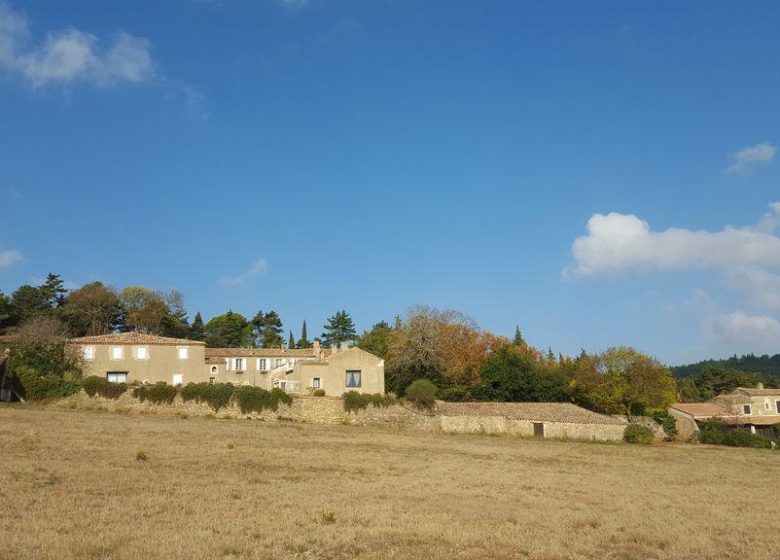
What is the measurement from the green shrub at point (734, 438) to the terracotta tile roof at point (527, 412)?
9422 mm

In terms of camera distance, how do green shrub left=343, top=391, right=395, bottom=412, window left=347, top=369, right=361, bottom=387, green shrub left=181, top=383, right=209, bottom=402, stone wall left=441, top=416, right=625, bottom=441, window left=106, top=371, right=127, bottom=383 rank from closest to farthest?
green shrub left=181, top=383, right=209, bottom=402 < green shrub left=343, top=391, right=395, bottom=412 < stone wall left=441, top=416, right=625, bottom=441 < window left=347, top=369, right=361, bottom=387 < window left=106, top=371, right=127, bottom=383

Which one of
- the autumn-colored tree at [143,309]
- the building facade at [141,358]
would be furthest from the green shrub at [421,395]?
the autumn-colored tree at [143,309]

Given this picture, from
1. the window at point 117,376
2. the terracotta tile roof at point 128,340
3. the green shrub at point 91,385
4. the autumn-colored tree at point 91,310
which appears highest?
the autumn-colored tree at point 91,310

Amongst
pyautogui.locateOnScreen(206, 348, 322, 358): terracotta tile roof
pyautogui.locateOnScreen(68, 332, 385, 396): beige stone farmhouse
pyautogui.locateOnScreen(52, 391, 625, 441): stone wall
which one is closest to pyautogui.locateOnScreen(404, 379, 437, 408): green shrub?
pyautogui.locateOnScreen(52, 391, 625, 441): stone wall

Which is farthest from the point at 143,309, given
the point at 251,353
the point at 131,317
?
the point at 251,353

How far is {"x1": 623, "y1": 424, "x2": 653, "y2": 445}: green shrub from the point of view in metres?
49.2

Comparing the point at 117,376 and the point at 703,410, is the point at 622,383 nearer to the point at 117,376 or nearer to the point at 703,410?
the point at 703,410

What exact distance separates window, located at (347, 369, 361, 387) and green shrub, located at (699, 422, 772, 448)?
1261 inches

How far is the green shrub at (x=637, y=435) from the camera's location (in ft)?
161

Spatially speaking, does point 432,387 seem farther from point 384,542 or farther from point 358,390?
point 384,542

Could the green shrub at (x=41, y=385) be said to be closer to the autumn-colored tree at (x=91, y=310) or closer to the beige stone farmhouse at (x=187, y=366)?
the beige stone farmhouse at (x=187, y=366)

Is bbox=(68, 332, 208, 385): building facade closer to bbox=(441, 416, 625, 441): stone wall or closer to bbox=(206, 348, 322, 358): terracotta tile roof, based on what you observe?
bbox=(206, 348, 322, 358): terracotta tile roof

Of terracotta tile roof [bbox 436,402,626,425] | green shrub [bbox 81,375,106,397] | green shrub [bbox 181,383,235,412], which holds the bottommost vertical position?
terracotta tile roof [bbox 436,402,626,425]

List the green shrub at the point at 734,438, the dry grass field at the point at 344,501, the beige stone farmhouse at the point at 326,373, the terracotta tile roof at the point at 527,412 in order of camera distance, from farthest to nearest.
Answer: the green shrub at the point at 734,438 → the beige stone farmhouse at the point at 326,373 → the terracotta tile roof at the point at 527,412 → the dry grass field at the point at 344,501
